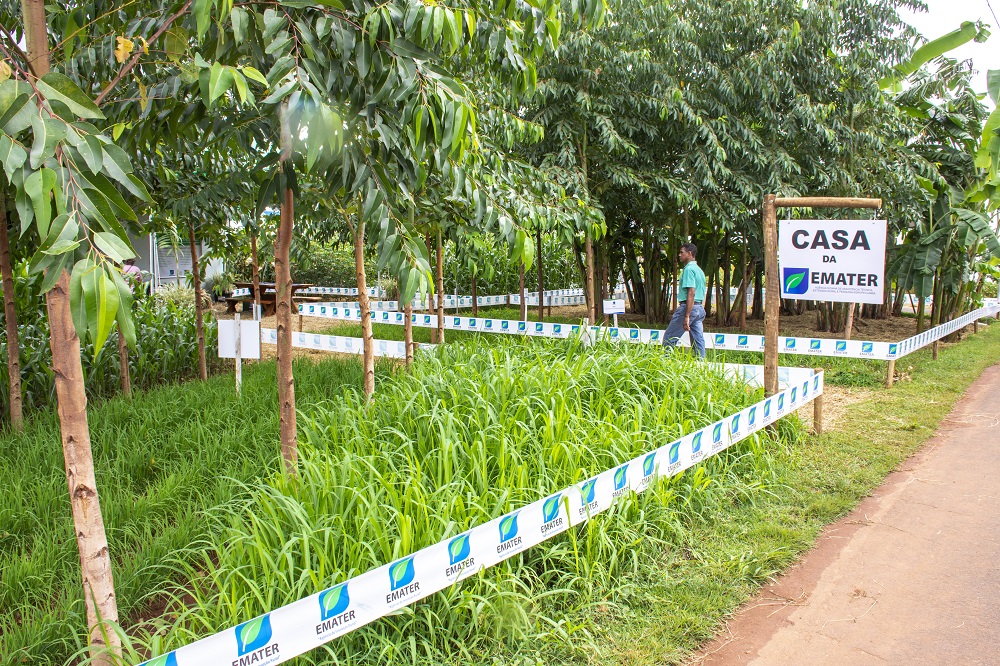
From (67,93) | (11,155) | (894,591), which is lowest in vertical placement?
(894,591)

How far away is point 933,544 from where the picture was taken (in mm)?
4527

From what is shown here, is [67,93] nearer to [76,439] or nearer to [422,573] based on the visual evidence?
[76,439]

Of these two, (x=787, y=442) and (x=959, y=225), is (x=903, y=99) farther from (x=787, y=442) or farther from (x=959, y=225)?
(x=787, y=442)

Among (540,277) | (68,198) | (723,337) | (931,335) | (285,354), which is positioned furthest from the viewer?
(540,277)

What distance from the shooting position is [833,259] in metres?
7.62

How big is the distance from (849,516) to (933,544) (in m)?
0.53

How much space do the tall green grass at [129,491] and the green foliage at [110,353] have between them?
76 centimetres

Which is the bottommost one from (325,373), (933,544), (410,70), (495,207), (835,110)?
(933,544)

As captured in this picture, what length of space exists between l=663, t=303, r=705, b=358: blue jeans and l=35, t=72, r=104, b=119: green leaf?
755 cm

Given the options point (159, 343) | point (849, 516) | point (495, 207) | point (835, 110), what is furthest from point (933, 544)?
point (835, 110)

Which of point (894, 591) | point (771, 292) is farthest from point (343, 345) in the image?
point (894, 591)

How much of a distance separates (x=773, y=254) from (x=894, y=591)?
9.54ft

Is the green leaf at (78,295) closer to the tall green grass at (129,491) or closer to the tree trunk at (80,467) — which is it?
the tree trunk at (80,467)

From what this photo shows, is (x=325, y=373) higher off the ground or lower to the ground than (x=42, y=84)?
lower
